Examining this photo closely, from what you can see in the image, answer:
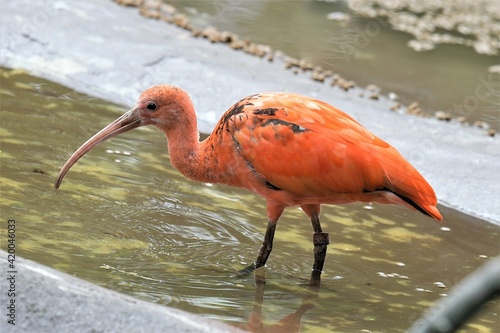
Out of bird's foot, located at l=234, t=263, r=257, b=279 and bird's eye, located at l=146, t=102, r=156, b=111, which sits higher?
bird's eye, located at l=146, t=102, r=156, b=111

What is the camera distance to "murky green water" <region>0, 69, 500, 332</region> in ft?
14.3

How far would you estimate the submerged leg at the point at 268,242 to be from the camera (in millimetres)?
4773

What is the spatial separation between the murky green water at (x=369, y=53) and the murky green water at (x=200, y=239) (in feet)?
10.7

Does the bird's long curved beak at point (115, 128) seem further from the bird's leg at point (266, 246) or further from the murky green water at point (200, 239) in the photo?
the bird's leg at point (266, 246)

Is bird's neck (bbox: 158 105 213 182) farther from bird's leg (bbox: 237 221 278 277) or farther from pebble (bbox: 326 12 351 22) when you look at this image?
pebble (bbox: 326 12 351 22)

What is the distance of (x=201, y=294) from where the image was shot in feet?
14.0

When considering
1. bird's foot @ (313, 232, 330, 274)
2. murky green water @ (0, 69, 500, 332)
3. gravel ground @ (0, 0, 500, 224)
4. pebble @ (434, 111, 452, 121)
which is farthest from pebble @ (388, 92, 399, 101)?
bird's foot @ (313, 232, 330, 274)

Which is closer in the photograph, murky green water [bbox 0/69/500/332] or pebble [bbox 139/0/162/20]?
murky green water [bbox 0/69/500/332]

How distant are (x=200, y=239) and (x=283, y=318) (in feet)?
3.50

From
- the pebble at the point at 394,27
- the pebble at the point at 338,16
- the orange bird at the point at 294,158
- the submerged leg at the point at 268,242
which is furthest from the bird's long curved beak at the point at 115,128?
the pebble at the point at 338,16

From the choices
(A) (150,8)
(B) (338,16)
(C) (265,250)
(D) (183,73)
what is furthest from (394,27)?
(C) (265,250)

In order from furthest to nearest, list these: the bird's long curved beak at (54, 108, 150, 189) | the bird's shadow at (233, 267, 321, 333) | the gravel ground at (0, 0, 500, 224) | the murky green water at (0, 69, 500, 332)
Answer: the gravel ground at (0, 0, 500, 224) → the bird's long curved beak at (54, 108, 150, 189) → the murky green water at (0, 69, 500, 332) → the bird's shadow at (233, 267, 321, 333)

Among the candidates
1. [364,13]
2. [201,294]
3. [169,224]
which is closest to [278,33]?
[364,13]

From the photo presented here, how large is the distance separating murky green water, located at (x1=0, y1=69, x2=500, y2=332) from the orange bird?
0.35 metres
